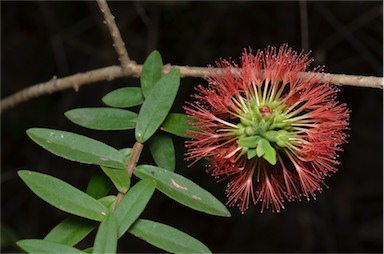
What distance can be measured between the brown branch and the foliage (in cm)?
14

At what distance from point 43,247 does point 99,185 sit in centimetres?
41

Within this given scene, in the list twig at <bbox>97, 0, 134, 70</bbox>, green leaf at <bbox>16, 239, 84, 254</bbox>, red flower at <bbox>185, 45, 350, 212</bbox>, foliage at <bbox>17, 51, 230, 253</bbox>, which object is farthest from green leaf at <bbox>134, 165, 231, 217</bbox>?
twig at <bbox>97, 0, 134, 70</bbox>

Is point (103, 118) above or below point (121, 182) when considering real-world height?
above

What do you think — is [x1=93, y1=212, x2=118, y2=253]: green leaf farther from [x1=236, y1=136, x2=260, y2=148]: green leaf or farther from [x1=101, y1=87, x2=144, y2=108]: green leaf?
[x1=101, y1=87, x2=144, y2=108]: green leaf

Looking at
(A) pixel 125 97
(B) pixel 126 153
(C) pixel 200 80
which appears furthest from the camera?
(C) pixel 200 80

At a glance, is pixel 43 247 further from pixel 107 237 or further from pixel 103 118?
pixel 103 118

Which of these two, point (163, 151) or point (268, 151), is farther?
point (163, 151)

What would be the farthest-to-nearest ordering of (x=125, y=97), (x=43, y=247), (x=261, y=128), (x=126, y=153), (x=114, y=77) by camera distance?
(x=114, y=77)
(x=125, y=97)
(x=126, y=153)
(x=261, y=128)
(x=43, y=247)

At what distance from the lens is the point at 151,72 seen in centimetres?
203

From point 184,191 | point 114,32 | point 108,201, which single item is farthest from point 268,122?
point 114,32

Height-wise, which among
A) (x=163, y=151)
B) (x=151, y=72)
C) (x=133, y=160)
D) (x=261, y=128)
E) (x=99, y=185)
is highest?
(x=151, y=72)

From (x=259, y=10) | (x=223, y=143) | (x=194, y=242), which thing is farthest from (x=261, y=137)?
(x=259, y=10)

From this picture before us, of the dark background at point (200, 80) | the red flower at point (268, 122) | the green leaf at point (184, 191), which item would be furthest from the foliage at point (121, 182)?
the dark background at point (200, 80)

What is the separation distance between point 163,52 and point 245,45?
2.18ft
